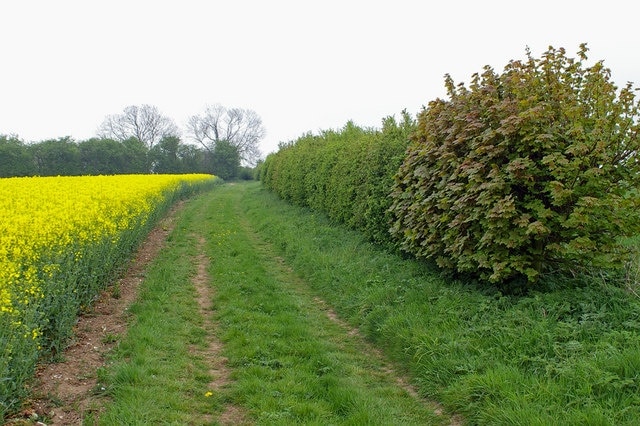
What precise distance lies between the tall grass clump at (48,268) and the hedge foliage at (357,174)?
17.3ft

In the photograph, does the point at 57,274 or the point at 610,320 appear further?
the point at 57,274

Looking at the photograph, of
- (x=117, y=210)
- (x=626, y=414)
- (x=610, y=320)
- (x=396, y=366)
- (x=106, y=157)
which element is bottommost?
(x=396, y=366)

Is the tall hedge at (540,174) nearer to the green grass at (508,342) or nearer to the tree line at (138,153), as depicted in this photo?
the green grass at (508,342)

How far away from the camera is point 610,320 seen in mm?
4703

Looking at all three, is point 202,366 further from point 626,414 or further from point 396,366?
point 626,414

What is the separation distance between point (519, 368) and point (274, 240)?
9489 millimetres

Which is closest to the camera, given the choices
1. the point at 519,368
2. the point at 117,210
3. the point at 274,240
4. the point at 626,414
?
the point at 626,414

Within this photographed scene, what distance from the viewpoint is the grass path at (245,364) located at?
4164 millimetres

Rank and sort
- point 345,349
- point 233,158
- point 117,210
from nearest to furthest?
point 345,349, point 117,210, point 233,158

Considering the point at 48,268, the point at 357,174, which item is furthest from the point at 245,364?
the point at 357,174

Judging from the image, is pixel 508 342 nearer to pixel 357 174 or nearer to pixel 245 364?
pixel 245 364

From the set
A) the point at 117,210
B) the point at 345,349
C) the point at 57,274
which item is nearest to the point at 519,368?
the point at 345,349

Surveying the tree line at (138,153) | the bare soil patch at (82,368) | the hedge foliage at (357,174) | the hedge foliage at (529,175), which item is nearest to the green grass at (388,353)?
the bare soil patch at (82,368)

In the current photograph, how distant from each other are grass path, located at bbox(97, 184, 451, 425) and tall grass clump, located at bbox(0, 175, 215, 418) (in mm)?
727
